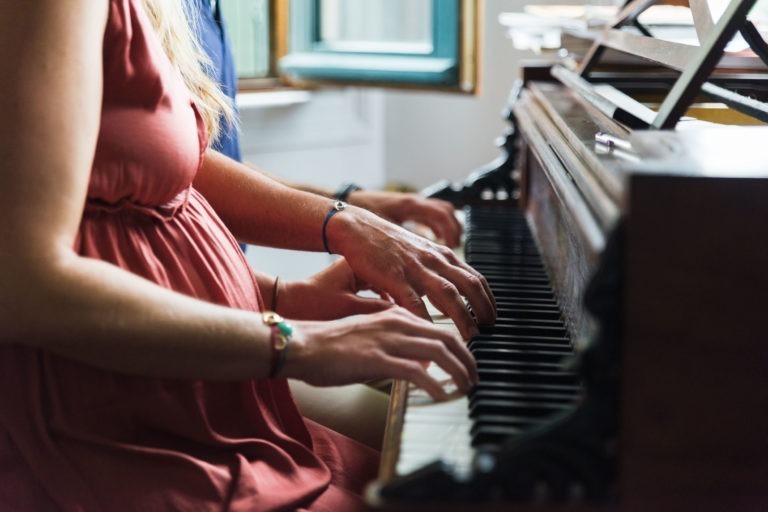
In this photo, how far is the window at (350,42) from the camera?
2.99 meters

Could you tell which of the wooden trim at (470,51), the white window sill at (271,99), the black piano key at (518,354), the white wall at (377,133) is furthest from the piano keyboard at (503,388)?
the white wall at (377,133)

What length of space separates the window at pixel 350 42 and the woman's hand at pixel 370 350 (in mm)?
2120

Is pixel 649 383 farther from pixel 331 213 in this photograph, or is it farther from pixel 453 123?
pixel 453 123

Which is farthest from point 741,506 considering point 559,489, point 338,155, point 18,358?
point 338,155

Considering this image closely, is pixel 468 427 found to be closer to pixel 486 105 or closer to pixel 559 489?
pixel 559 489

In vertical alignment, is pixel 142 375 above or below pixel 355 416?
above

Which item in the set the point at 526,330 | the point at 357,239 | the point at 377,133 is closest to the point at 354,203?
the point at 357,239

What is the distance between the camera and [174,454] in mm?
981

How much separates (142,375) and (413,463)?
0.30m

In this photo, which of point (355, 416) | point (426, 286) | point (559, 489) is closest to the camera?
point (559, 489)

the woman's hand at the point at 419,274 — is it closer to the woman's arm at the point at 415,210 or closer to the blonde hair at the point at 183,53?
the blonde hair at the point at 183,53

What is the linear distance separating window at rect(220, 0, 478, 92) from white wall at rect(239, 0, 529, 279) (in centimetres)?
19

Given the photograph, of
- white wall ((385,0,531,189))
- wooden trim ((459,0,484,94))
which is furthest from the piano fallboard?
white wall ((385,0,531,189))

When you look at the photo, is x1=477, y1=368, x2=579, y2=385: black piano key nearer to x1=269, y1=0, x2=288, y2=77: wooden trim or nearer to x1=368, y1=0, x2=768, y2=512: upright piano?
x1=368, y1=0, x2=768, y2=512: upright piano
